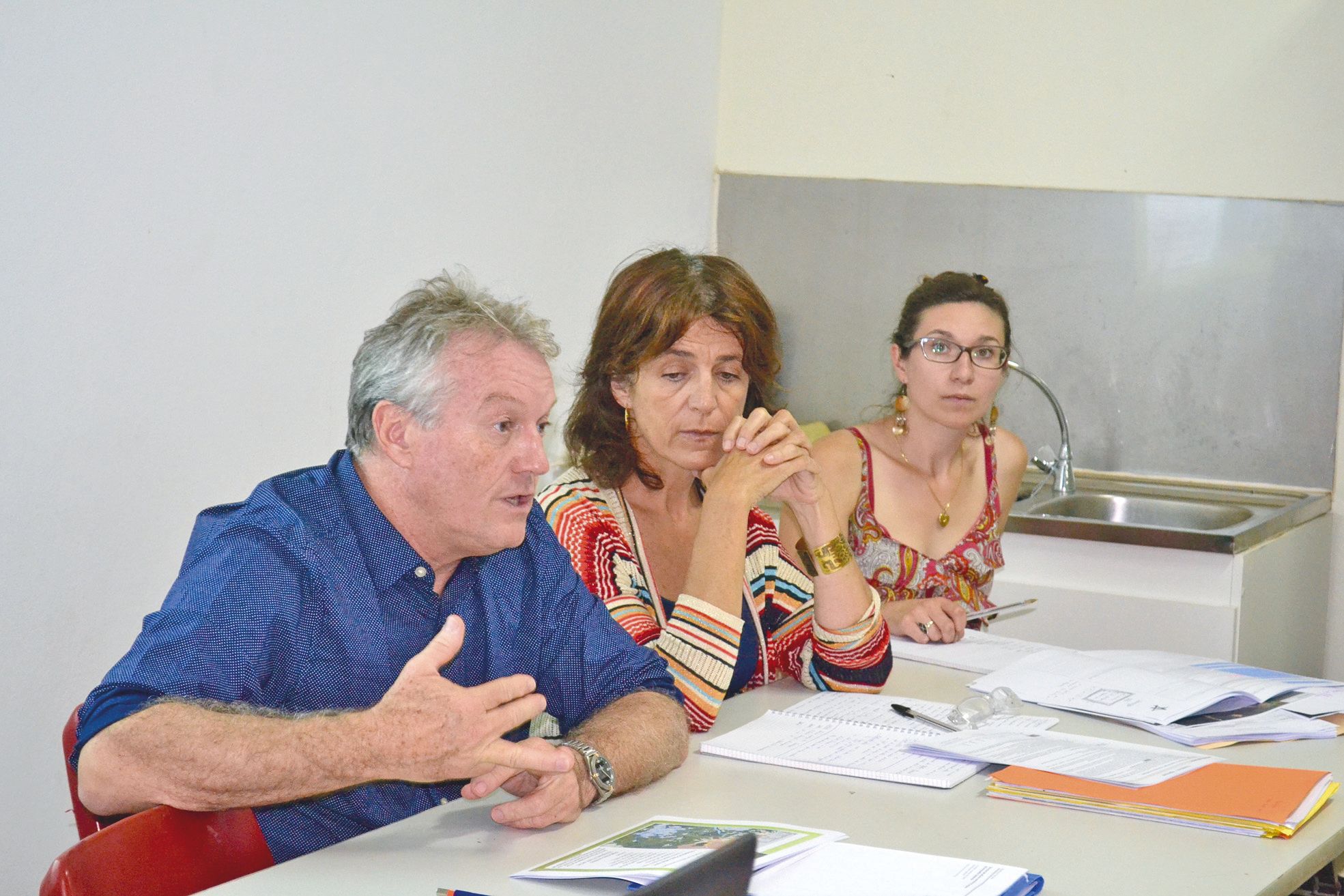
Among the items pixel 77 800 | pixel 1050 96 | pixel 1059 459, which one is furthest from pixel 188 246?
pixel 1050 96

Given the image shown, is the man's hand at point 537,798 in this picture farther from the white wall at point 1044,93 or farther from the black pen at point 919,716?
the white wall at point 1044,93

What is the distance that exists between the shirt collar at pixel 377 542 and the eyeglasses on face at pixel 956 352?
4.92ft

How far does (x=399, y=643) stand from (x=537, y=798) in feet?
0.91

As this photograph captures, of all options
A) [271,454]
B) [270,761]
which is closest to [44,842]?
[271,454]

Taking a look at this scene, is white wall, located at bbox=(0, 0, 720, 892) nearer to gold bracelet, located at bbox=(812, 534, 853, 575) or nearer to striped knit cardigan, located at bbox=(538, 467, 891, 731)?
striped knit cardigan, located at bbox=(538, 467, 891, 731)

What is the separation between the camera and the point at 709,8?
420cm

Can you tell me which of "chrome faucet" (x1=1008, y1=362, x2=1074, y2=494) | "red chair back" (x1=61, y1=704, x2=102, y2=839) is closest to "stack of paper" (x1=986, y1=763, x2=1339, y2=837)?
"red chair back" (x1=61, y1=704, x2=102, y2=839)

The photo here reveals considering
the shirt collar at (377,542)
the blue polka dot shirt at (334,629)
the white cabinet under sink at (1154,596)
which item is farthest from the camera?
the white cabinet under sink at (1154,596)

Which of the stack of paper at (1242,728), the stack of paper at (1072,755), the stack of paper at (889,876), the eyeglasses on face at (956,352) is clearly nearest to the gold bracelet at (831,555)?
the stack of paper at (1072,755)

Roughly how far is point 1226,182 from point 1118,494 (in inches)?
34.5

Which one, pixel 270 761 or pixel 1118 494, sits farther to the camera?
pixel 1118 494

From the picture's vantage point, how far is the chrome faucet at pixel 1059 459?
11.8 ft

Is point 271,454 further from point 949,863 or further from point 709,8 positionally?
point 709,8

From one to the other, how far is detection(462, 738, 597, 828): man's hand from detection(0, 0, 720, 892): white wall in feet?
3.99
